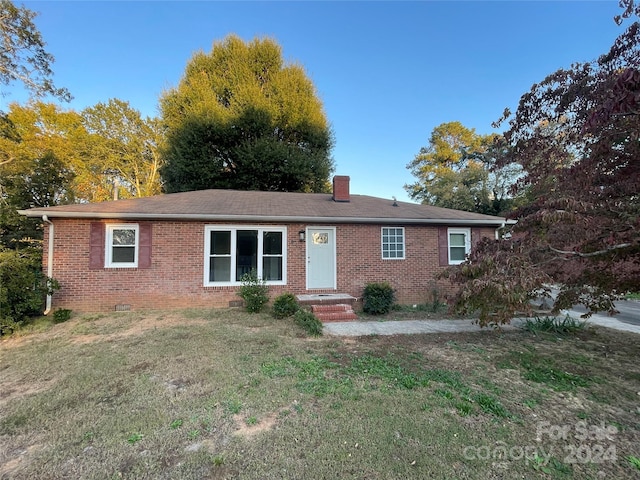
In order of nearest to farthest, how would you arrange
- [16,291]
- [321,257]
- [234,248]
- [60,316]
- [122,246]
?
[16,291], [60,316], [122,246], [234,248], [321,257]

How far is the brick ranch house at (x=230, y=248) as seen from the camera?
779cm

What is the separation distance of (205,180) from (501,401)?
16.4 meters

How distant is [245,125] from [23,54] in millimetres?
8826

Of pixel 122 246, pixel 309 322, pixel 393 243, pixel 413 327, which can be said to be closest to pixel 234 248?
pixel 122 246

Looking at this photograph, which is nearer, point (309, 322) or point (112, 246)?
point (309, 322)

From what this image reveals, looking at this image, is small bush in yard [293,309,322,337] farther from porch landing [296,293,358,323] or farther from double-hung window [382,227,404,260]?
double-hung window [382,227,404,260]

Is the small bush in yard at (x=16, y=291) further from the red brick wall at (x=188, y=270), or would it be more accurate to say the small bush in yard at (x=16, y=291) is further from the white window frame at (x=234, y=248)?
the white window frame at (x=234, y=248)

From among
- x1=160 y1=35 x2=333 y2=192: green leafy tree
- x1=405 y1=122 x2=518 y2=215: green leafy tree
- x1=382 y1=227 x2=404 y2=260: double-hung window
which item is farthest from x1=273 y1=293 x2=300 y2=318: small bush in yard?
x1=405 y1=122 x2=518 y2=215: green leafy tree

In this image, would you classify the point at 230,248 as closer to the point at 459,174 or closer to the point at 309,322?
the point at 309,322

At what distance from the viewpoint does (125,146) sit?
78.2 ft

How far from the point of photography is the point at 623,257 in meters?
3.91

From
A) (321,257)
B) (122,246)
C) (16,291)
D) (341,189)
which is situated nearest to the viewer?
(16,291)

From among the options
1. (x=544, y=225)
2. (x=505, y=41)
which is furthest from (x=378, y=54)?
(x=544, y=225)

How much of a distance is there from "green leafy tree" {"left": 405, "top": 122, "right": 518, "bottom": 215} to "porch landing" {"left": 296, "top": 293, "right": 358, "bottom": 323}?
17.9 metres
